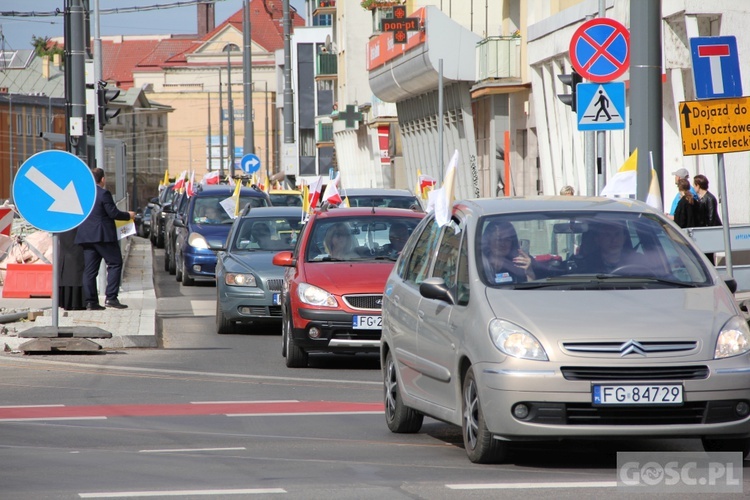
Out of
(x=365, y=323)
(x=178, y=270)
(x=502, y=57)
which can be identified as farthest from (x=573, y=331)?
(x=502, y=57)

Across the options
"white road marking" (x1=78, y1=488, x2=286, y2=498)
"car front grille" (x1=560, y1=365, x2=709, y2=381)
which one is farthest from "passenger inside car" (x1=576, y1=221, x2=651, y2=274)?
"white road marking" (x1=78, y1=488, x2=286, y2=498)

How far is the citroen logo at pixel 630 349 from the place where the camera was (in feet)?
25.0

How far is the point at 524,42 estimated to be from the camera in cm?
4172

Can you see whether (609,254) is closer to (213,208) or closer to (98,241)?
(98,241)

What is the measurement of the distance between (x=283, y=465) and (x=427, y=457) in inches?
33.1

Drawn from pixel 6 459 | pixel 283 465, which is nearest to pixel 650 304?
pixel 283 465

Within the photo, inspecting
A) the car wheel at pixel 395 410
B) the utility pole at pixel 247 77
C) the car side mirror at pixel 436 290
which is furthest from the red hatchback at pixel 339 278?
the utility pole at pixel 247 77

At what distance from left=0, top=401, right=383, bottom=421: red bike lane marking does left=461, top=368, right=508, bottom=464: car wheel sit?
2768 mm

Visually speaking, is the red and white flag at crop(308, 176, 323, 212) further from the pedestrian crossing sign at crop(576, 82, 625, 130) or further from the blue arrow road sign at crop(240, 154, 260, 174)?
the blue arrow road sign at crop(240, 154, 260, 174)

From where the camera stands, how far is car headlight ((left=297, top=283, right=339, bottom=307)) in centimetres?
1425

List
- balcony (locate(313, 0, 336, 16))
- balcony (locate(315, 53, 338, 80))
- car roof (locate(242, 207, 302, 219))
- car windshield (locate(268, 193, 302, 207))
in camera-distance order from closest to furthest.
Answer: car roof (locate(242, 207, 302, 219))
car windshield (locate(268, 193, 302, 207))
balcony (locate(313, 0, 336, 16))
balcony (locate(315, 53, 338, 80))

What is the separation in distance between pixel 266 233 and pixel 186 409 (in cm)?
964

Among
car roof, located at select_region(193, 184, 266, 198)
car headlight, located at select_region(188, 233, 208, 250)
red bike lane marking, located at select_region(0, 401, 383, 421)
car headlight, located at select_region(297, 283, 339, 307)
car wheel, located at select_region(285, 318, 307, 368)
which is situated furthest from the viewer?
car roof, located at select_region(193, 184, 266, 198)

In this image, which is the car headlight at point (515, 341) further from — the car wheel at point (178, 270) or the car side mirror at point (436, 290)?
the car wheel at point (178, 270)
